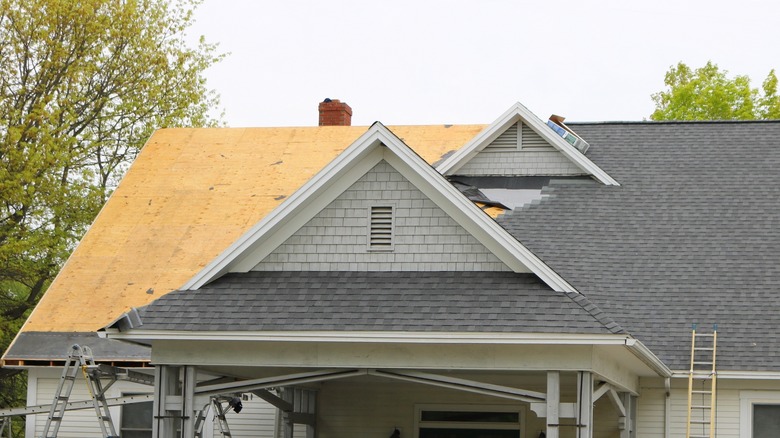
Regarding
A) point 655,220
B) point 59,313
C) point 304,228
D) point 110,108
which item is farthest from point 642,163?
point 110,108

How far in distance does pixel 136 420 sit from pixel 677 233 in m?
10.5

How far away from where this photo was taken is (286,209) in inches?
656

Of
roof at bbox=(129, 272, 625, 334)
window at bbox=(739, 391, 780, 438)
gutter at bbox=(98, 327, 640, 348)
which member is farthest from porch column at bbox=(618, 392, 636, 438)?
gutter at bbox=(98, 327, 640, 348)

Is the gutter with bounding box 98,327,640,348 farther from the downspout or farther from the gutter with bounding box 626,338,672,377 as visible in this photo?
the downspout

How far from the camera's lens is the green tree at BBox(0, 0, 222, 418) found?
105ft

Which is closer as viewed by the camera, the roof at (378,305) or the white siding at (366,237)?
the roof at (378,305)

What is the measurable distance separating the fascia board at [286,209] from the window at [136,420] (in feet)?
22.9

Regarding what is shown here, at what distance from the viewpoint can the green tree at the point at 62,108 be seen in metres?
32.1

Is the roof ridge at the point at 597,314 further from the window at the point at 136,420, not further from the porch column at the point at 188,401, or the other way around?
the window at the point at 136,420

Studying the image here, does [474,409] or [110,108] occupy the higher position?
[110,108]

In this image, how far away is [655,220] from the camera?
22.7 meters

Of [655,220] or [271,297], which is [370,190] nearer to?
[271,297]

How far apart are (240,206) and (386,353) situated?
36.2 feet

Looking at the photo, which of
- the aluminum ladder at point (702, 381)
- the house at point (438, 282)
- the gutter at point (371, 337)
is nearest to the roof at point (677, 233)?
the house at point (438, 282)
